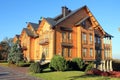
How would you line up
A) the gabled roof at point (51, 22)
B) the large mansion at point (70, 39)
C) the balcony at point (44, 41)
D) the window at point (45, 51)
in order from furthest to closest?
the window at point (45, 51) < the balcony at point (44, 41) < the large mansion at point (70, 39) < the gabled roof at point (51, 22)

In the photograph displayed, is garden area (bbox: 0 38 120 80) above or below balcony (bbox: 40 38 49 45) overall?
below

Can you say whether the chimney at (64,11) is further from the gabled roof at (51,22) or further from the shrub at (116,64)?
the shrub at (116,64)

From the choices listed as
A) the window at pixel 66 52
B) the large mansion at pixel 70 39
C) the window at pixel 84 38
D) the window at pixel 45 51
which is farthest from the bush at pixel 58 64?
the window at pixel 84 38

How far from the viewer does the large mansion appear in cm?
4578

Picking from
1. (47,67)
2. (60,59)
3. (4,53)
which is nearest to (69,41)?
(47,67)

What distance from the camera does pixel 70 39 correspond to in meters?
47.6

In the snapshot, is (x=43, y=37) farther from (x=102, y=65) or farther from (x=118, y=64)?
(x=118, y=64)

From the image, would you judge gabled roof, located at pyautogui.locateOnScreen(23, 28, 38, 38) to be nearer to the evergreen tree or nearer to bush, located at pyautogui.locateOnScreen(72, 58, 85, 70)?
the evergreen tree

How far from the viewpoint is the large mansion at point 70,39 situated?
150 feet

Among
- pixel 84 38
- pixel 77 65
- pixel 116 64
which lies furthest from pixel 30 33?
pixel 116 64

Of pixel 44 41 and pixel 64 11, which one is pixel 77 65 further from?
pixel 64 11

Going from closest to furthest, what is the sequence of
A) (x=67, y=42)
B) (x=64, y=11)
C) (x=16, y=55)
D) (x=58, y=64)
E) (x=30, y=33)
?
(x=58, y=64)
(x=67, y=42)
(x=16, y=55)
(x=64, y=11)
(x=30, y=33)

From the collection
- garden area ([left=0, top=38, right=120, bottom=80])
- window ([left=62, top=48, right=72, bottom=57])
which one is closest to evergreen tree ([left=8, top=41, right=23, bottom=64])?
garden area ([left=0, top=38, right=120, bottom=80])

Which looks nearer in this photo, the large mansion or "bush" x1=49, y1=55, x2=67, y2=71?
"bush" x1=49, y1=55, x2=67, y2=71
